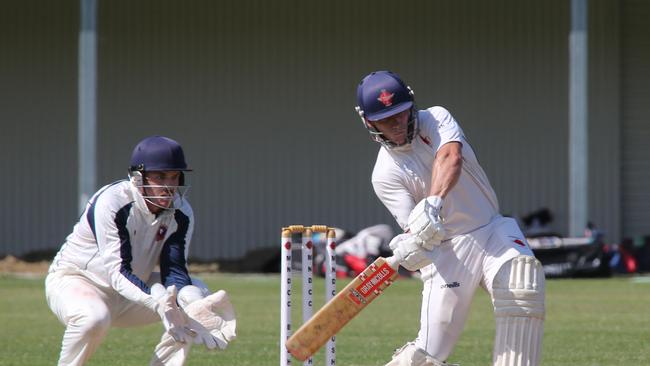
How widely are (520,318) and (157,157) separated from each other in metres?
1.92

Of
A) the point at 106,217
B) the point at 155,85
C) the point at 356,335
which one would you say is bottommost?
the point at 356,335

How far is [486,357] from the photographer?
8.45m

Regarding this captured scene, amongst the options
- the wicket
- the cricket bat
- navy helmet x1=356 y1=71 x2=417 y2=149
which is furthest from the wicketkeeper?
navy helmet x1=356 y1=71 x2=417 y2=149

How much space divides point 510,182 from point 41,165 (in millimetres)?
7187

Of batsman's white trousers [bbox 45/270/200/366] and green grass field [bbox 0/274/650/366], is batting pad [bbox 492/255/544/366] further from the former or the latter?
green grass field [bbox 0/274/650/366]

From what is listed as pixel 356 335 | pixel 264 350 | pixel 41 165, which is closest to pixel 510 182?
pixel 41 165

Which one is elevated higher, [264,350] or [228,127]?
[228,127]

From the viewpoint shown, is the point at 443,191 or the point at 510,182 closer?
the point at 443,191

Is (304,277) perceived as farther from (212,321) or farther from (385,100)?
(385,100)

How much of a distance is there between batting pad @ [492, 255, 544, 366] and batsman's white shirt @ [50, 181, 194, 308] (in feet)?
5.39

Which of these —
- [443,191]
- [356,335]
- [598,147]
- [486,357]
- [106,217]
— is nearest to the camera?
[443,191]

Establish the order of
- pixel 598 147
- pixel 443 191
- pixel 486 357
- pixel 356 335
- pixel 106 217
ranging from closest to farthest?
pixel 443 191, pixel 106 217, pixel 486 357, pixel 356 335, pixel 598 147

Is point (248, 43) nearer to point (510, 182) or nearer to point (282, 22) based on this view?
point (282, 22)

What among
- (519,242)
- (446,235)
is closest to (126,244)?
(446,235)
